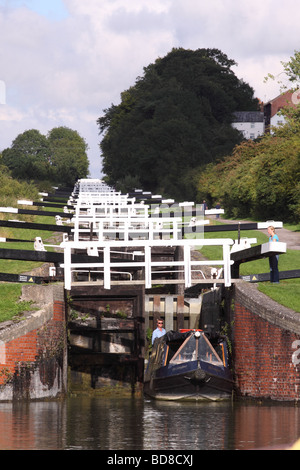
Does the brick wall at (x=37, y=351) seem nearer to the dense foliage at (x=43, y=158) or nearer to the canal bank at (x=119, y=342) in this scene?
the canal bank at (x=119, y=342)

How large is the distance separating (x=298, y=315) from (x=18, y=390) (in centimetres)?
716

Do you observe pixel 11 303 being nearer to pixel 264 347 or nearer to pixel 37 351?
pixel 37 351

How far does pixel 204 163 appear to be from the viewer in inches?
Answer: 3312

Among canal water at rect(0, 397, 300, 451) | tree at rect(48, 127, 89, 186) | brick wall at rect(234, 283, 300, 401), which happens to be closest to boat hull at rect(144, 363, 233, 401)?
canal water at rect(0, 397, 300, 451)

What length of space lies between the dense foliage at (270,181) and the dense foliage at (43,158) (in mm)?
33666

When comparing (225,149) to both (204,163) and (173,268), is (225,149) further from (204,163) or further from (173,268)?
(173,268)

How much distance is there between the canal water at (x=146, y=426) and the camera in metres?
14.9

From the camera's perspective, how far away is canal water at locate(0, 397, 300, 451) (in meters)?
14.9

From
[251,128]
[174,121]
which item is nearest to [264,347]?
[174,121]

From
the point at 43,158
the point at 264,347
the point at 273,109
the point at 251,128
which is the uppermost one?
the point at 273,109

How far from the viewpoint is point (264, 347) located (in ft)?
71.7

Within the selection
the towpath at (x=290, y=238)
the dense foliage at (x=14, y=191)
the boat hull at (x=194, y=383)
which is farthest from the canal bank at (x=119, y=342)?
the dense foliage at (x=14, y=191)

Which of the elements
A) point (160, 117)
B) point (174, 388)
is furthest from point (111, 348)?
point (160, 117)

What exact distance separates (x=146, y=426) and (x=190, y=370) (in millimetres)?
4528
